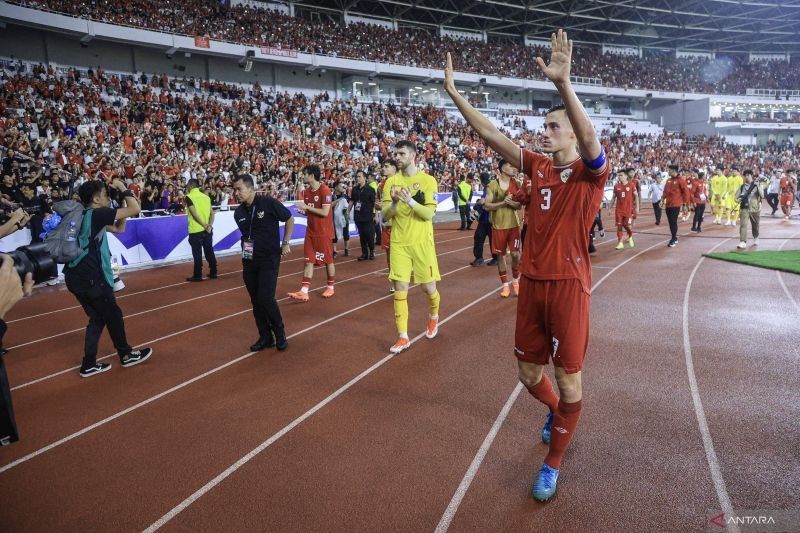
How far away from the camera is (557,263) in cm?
279

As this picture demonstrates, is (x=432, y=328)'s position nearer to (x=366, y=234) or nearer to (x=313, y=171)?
(x=313, y=171)

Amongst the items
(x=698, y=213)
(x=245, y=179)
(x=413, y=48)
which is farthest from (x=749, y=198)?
(x=413, y=48)

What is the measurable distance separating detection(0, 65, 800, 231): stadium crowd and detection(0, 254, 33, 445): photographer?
8.15 metres

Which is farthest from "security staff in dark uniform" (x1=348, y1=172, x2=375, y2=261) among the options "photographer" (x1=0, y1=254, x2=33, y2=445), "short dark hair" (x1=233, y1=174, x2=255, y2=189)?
"photographer" (x1=0, y1=254, x2=33, y2=445)

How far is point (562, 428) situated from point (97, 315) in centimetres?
490

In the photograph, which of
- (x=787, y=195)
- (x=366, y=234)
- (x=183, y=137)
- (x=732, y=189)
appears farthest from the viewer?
(x=183, y=137)

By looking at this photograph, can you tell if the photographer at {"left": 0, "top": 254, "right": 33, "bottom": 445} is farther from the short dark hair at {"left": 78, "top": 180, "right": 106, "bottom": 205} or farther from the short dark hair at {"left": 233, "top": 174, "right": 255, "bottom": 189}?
the short dark hair at {"left": 233, "top": 174, "right": 255, "bottom": 189}

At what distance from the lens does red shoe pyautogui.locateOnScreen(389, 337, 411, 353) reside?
5.42m

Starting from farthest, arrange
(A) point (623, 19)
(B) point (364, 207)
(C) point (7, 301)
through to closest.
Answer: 1. (A) point (623, 19)
2. (B) point (364, 207)
3. (C) point (7, 301)

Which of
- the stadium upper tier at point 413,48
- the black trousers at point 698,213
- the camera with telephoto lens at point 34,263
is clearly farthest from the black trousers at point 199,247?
the stadium upper tier at point 413,48

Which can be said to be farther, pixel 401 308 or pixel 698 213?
pixel 698 213

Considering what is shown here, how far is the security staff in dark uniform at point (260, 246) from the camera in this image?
18.0 ft

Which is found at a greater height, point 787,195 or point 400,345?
point 787,195

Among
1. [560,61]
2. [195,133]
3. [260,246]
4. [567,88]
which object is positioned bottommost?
[260,246]
